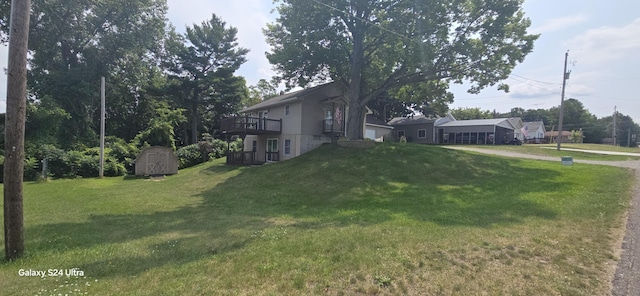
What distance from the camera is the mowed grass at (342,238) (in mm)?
4344

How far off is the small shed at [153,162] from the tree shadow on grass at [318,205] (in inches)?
338

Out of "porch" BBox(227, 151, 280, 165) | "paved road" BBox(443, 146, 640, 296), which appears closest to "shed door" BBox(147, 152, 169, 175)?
"porch" BBox(227, 151, 280, 165)

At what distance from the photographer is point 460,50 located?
18297 millimetres

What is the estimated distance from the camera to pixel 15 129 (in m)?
5.65

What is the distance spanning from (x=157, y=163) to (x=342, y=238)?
70.9 feet

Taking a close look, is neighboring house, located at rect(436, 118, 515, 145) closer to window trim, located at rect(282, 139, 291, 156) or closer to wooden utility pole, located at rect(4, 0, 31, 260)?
window trim, located at rect(282, 139, 291, 156)

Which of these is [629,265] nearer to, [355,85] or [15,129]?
[15,129]

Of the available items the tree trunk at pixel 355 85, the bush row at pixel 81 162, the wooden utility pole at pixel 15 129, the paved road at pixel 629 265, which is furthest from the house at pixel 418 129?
the wooden utility pole at pixel 15 129

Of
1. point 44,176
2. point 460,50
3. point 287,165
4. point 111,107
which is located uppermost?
point 460,50

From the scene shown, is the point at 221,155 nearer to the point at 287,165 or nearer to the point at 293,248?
the point at 287,165

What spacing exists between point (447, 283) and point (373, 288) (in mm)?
1035

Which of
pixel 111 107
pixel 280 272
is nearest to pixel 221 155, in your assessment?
pixel 111 107

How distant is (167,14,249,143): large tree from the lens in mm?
38312

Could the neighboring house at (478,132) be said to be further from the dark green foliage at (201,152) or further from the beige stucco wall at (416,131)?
the dark green foliage at (201,152)
